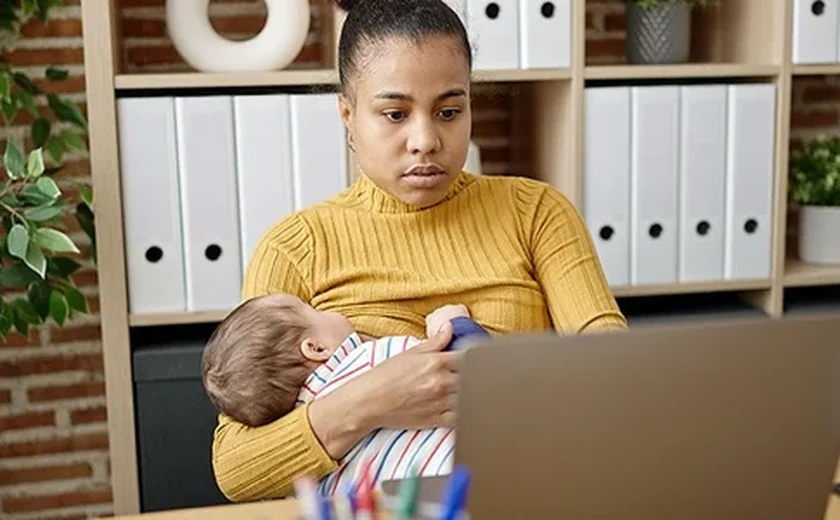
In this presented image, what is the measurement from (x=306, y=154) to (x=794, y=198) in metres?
1.22

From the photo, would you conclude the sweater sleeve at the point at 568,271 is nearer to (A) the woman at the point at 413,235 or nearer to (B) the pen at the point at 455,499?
(A) the woman at the point at 413,235

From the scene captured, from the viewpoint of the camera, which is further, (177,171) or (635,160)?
(635,160)

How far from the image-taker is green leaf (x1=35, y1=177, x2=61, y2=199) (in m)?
2.03

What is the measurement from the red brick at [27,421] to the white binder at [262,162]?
2.41 feet

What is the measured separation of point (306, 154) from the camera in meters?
2.26

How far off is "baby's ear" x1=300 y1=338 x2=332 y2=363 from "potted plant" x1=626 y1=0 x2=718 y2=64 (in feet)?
4.71

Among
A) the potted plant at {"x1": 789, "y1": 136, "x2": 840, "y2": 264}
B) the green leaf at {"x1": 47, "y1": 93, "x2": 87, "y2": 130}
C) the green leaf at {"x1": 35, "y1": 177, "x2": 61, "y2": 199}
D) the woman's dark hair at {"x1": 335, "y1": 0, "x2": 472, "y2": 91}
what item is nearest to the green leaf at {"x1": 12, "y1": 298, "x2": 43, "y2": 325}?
the green leaf at {"x1": 35, "y1": 177, "x2": 61, "y2": 199}

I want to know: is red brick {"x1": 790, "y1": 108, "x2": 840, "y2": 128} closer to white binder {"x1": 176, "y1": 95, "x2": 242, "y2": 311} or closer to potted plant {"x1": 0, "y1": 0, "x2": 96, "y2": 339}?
white binder {"x1": 176, "y1": 95, "x2": 242, "y2": 311}

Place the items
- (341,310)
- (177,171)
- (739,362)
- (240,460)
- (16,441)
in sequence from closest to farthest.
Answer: (739,362) → (240,460) → (341,310) → (177,171) → (16,441)

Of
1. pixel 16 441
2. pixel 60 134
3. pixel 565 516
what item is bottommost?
pixel 16 441

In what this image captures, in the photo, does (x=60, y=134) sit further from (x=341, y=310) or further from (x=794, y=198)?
(x=794, y=198)

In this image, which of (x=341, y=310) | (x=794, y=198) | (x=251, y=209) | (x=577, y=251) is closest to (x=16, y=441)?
(x=251, y=209)

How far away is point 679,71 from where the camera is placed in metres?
2.42

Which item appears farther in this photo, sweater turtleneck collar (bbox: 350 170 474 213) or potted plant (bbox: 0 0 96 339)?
potted plant (bbox: 0 0 96 339)
